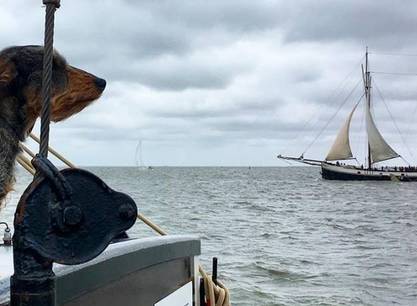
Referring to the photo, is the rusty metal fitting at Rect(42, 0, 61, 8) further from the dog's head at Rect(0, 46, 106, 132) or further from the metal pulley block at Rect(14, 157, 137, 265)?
the dog's head at Rect(0, 46, 106, 132)

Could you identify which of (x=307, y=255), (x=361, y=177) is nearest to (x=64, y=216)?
(x=307, y=255)

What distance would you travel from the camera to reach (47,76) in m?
1.54

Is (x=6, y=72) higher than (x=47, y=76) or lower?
higher

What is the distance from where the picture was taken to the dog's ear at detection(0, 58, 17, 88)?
2.31m

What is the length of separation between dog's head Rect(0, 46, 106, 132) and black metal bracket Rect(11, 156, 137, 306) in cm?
73

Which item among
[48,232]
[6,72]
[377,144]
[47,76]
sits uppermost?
[377,144]

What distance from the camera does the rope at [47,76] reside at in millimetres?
1528

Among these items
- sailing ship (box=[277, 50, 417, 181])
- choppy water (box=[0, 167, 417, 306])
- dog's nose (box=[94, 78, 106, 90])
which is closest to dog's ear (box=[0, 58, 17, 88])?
dog's nose (box=[94, 78, 106, 90])

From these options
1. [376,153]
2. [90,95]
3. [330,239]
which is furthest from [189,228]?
[376,153]

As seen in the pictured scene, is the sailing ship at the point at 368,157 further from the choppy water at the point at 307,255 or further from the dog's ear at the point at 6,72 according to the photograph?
the dog's ear at the point at 6,72

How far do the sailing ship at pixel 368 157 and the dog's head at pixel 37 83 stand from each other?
7400 cm

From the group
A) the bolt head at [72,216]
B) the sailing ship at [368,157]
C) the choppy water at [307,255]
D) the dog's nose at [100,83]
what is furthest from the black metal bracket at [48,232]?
the sailing ship at [368,157]

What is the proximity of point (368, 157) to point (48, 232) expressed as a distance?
78.7 meters

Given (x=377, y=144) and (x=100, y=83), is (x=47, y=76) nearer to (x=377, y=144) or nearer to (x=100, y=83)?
(x=100, y=83)
